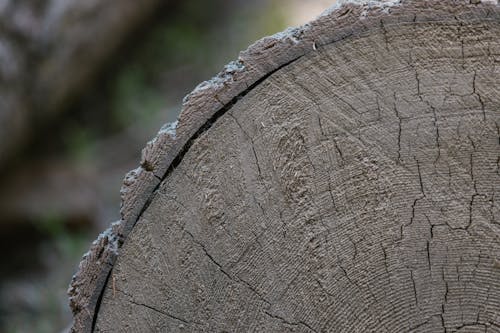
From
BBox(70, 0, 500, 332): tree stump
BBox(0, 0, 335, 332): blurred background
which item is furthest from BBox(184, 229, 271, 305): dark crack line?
BBox(0, 0, 335, 332): blurred background

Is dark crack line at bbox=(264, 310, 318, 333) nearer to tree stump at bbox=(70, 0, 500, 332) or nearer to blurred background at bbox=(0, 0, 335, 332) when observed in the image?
tree stump at bbox=(70, 0, 500, 332)

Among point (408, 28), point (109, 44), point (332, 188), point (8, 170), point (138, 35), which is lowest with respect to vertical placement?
point (332, 188)

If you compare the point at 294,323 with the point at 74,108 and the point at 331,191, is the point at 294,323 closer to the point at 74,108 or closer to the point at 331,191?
the point at 331,191

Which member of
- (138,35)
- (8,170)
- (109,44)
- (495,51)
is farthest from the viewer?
(138,35)

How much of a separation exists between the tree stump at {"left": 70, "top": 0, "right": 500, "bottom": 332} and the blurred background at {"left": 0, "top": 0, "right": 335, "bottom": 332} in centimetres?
220

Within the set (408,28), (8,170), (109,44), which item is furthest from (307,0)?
(408,28)

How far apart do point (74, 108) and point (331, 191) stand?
3689mm

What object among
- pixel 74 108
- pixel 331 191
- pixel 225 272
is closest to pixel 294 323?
pixel 225 272

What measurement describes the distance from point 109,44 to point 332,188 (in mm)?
3551

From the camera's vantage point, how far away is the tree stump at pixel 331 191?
1452mm

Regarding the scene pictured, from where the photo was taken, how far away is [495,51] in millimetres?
1437

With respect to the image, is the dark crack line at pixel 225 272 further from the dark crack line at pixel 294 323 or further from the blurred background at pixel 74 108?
the blurred background at pixel 74 108

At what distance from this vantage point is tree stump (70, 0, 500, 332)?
1.45 m

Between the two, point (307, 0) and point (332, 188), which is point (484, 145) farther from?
point (307, 0)
